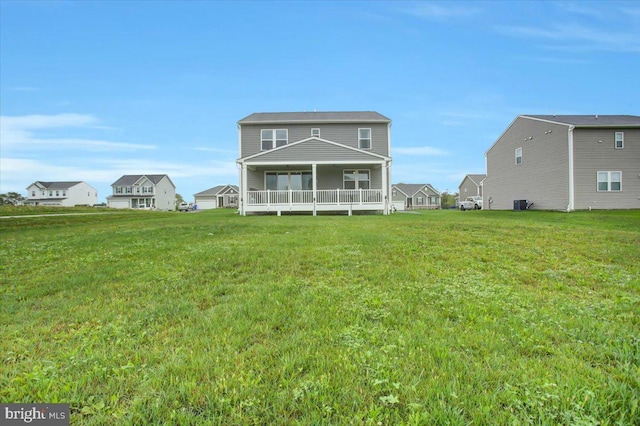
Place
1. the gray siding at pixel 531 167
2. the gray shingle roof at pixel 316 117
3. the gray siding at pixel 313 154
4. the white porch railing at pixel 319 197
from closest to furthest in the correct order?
the gray siding at pixel 313 154
the white porch railing at pixel 319 197
the gray siding at pixel 531 167
the gray shingle roof at pixel 316 117

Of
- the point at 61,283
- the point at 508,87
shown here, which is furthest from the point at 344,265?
the point at 508,87

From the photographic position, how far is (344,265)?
511cm

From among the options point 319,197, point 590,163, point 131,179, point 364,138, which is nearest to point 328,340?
point 319,197

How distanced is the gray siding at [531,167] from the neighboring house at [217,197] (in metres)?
43.0

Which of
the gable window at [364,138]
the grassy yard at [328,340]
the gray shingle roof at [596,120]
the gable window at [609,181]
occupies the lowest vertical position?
the grassy yard at [328,340]

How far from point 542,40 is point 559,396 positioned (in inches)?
1026

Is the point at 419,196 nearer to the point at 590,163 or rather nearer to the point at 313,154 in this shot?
the point at 590,163

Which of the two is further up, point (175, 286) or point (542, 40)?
point (542, 40)

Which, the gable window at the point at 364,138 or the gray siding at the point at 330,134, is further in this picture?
the gable window at the point at 364,138

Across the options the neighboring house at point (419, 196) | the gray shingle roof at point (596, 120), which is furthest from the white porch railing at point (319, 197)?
the neighboring house at point (419, 196)

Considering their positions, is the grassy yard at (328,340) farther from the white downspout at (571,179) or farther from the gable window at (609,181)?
the gable window at (609,181)

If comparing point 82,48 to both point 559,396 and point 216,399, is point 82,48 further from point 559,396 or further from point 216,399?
point 559,396

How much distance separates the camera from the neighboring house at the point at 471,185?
5206 centimetres

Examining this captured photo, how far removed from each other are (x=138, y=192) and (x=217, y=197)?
53.2 feet
